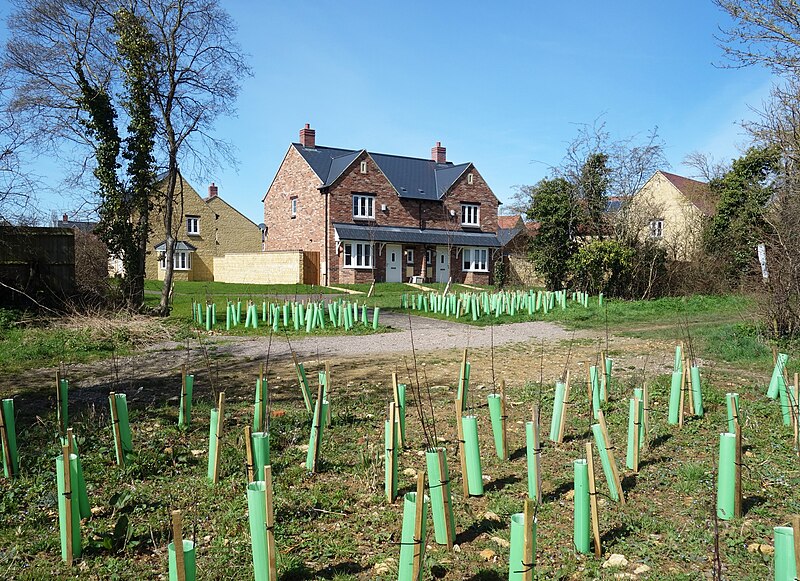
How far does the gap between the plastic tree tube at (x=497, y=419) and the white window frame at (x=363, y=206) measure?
107 ft

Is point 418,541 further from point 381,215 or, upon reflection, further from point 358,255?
point 381,215

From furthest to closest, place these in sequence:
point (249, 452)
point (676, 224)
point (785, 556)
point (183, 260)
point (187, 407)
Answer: point (183, 260) → point (676, 224) → point (187, 407) → point (249, 452) → point (785, 556)

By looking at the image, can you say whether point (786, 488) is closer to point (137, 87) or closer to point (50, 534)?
point (50, 534)

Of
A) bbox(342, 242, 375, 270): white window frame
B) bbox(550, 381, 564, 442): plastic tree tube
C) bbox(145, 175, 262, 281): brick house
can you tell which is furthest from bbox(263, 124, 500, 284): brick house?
bbox(550, 381, 564, 442): plastic tree tube

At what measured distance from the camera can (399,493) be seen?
4348mm

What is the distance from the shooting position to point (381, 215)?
1496 inches

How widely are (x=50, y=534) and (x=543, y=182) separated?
23246mm

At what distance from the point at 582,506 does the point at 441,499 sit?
30.2 inches

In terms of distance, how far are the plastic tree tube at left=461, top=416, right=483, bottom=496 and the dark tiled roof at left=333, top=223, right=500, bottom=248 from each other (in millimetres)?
31327

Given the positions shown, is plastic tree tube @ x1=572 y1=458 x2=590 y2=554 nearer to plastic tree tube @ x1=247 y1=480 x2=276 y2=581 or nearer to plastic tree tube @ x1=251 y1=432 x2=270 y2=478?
plastic tree tube @ x1=247 y1=480 x2=276 y2=581

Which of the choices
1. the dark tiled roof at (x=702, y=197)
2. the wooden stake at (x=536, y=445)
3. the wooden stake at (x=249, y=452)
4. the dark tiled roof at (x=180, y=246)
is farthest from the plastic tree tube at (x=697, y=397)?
the dark tiled roof at (x=180, y=246)

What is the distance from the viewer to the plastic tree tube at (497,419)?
4910mm

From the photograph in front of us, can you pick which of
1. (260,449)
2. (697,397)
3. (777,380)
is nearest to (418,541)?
(260,449)

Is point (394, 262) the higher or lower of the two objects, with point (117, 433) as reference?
higher
